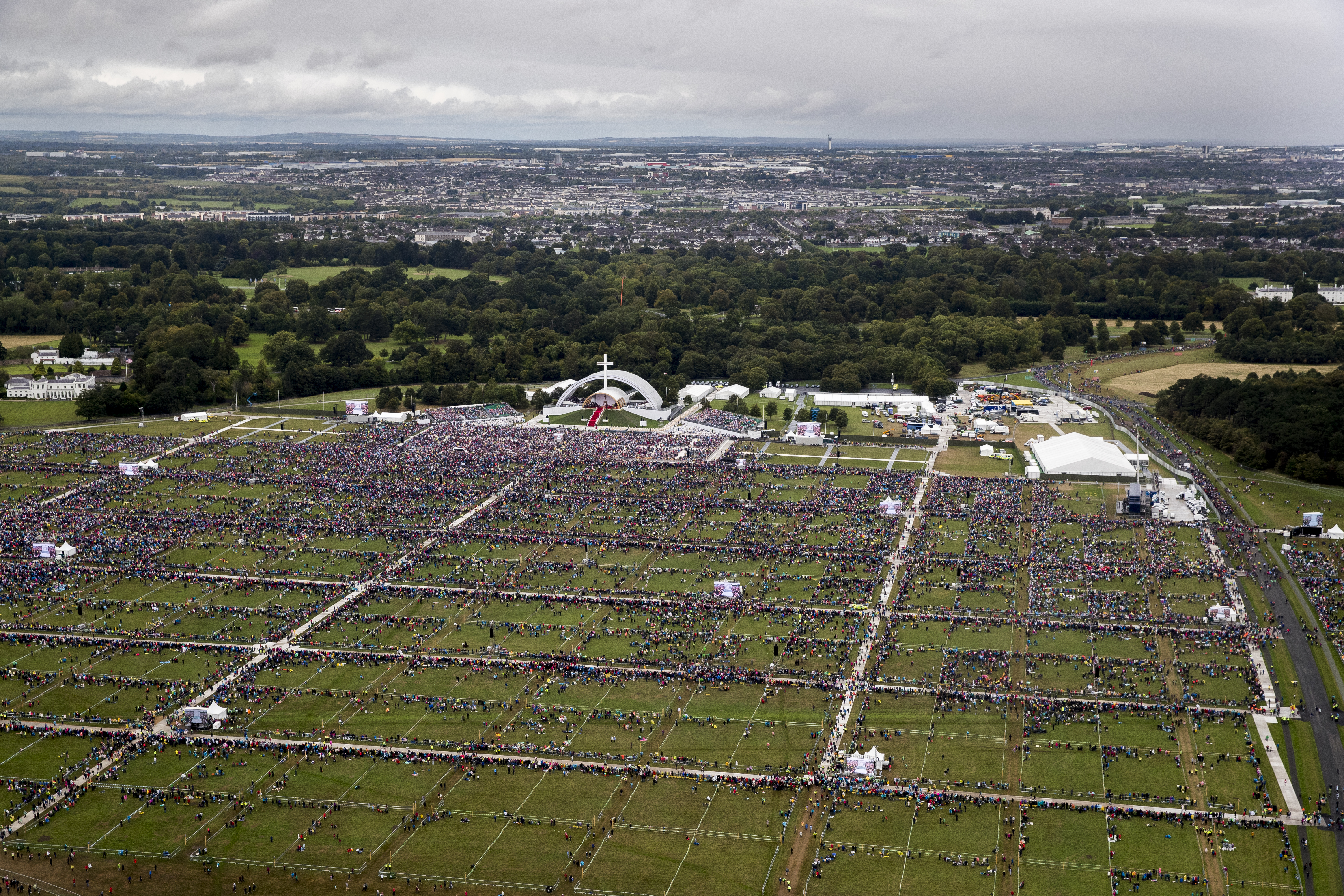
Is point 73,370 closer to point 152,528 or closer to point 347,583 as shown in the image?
point 152,528

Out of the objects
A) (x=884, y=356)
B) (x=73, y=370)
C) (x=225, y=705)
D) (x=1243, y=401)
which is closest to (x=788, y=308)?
(x=884, y=356)

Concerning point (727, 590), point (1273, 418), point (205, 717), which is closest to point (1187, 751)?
point (727, 590)

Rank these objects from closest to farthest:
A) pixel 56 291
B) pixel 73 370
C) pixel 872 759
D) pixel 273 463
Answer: pixel 872 759, pixel 273 463, pixel 73 370, pixel 56 291

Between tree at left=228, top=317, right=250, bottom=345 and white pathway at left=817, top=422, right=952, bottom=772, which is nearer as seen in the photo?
white pathway at left=817, top=422, right=952, bottom=772

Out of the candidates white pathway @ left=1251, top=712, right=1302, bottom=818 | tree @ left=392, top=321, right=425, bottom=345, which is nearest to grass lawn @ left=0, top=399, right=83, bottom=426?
tree @ left=392, top=321, right=425, bottom=345

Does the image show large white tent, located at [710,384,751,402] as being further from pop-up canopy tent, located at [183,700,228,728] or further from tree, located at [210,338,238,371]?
pop-up canopy tent, located at [183,700,228,728]

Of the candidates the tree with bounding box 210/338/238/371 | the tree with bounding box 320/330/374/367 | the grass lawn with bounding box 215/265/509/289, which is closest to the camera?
the tree with bounding box 210/338/238/371

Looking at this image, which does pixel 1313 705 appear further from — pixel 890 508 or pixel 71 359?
pixel 71 359
